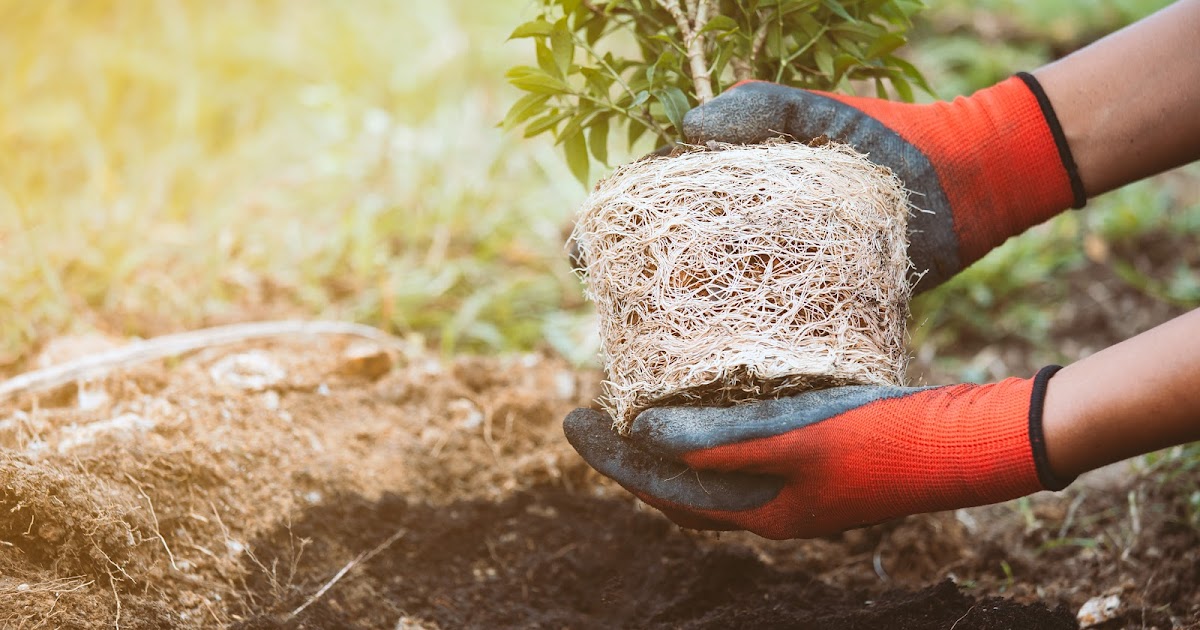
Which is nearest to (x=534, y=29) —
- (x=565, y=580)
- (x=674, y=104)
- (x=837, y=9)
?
(x=674, y=104)

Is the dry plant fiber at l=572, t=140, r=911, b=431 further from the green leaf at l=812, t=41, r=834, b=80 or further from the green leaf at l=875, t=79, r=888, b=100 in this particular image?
the green leaf at l=875, t=79, r=888, b=100

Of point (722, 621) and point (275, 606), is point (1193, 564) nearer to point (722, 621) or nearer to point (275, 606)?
point (722, 621)

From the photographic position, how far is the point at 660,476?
4.86 feet

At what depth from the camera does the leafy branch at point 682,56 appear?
64.7 inches

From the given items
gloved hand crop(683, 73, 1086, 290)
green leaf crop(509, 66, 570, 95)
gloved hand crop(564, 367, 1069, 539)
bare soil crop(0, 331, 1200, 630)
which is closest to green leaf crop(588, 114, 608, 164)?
green leaf crop(509, 66, 570, 95)

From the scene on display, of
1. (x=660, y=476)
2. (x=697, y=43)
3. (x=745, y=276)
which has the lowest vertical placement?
(x=660, y=476)

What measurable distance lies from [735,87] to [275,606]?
1.25 m

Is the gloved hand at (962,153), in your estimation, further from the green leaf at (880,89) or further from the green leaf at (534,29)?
the green leaf at (534,29)

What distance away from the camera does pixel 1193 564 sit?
168cm

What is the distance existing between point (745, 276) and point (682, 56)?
0.54m

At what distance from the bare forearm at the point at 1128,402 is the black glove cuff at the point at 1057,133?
55 cm

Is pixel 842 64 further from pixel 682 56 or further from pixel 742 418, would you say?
pixel 742 418

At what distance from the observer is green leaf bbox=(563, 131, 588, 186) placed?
1.74 metres

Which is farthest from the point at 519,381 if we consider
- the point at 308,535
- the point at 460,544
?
the point at 308,535
